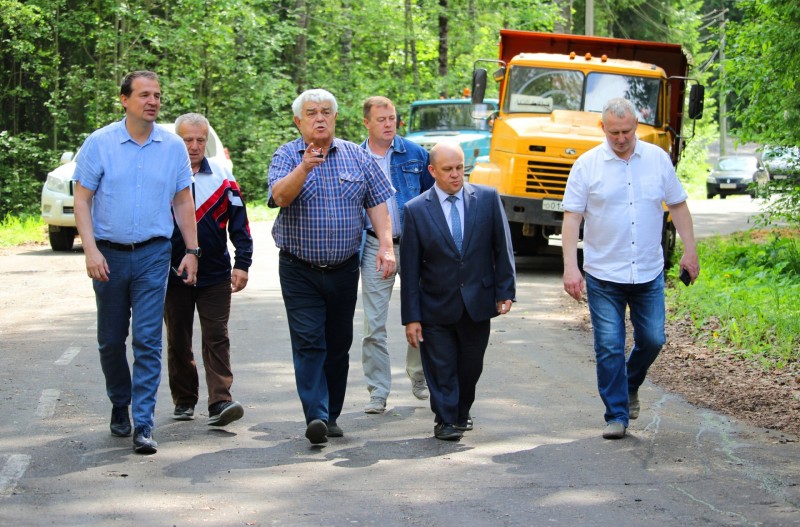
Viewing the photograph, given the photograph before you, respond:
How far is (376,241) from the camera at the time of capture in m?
8.02

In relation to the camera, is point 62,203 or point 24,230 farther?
point 24,230

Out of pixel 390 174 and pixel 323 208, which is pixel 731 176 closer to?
pixel 390 174

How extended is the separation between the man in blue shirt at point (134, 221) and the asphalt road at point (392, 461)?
21.5 inches

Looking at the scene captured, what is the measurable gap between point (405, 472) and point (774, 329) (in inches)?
212

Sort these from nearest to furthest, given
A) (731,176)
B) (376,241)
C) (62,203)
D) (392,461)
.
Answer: (392,461) < (376,241) < (62,203) < (731,176)

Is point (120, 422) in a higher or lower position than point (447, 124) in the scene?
lower

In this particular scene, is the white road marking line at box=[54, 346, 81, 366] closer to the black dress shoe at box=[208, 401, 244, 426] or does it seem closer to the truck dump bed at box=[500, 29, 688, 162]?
the black dress shoe at box=[208, 401, 244, 426]

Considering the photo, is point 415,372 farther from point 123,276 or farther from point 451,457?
point 123,276

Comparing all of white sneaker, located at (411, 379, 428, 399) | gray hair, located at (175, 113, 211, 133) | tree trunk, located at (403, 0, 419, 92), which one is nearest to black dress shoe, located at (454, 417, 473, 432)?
white sneaker, located at (411, 379, 428, 399)

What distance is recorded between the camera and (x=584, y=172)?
24.6 ft

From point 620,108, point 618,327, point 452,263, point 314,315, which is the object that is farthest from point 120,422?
point 620,108

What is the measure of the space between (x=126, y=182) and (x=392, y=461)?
7.03 feet

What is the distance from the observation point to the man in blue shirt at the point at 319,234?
274 inches

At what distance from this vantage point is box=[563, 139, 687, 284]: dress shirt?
7.40 m
